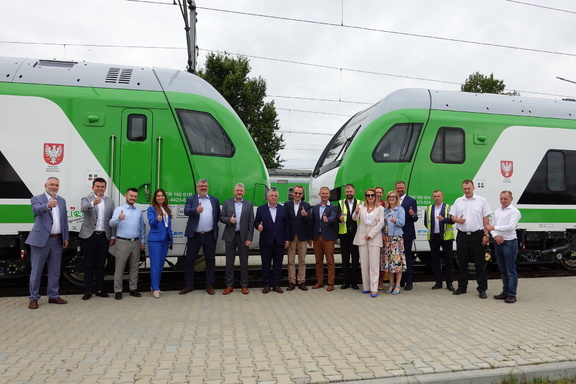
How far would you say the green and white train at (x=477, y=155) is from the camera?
7.79 meters

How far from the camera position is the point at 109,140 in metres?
6.69

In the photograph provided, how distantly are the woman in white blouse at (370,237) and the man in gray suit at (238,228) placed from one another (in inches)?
72.2

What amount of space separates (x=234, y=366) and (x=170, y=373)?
22.1 inches

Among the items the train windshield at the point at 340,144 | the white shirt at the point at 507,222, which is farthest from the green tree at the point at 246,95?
the white shirt at the point at 507,222

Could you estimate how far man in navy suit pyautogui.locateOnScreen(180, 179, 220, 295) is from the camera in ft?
21.9

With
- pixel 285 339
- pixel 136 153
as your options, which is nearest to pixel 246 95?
pixel 136 153

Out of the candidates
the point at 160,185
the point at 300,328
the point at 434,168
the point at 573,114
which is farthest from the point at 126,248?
the point at 573,114

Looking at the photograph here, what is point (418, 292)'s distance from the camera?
279 inches

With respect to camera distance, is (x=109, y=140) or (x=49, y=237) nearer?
(x=49, y=237)

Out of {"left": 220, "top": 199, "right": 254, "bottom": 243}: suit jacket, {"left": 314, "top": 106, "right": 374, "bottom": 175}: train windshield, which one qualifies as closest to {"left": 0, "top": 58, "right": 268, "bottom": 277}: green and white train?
{"left": 220, "top": 199, "right": 254, "bottom": 243}: suit jacket

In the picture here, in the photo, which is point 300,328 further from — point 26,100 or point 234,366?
point 26,100

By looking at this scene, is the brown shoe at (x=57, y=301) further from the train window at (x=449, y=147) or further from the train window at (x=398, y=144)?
the train window at (x=449, y=147)

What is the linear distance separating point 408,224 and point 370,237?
2.94 feet

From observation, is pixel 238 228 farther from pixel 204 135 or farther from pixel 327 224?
pixel 204 135
